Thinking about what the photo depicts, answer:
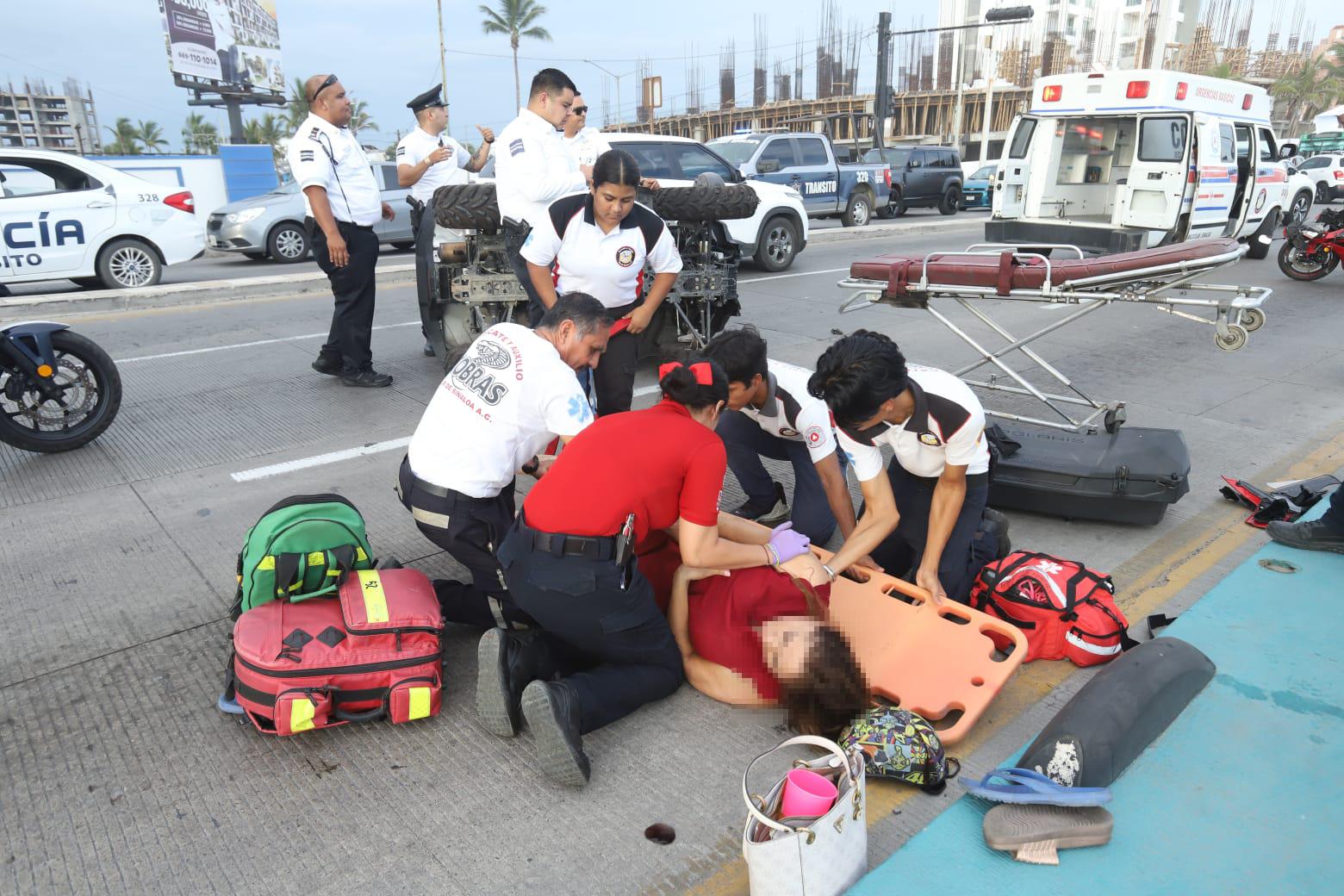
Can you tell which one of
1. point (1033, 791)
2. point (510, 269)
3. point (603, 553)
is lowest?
point (1033, 791)

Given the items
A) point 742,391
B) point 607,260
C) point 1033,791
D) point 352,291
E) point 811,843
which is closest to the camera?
point 811,843

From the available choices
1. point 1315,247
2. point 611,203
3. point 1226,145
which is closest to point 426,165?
point 611,203

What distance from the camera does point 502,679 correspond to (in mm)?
2568

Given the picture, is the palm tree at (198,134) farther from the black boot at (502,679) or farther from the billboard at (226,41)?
the black boot at (502,679)

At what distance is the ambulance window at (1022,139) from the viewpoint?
39.4 ft

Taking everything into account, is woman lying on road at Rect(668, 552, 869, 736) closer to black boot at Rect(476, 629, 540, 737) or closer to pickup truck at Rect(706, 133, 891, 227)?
black boot at Rect(476, 629, 540, 737)

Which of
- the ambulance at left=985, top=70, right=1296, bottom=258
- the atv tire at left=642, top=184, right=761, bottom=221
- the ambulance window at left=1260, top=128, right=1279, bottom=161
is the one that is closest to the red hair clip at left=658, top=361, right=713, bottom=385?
the atv tire at left=642, top=184, right=761, bottom=221

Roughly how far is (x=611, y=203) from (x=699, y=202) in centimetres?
242

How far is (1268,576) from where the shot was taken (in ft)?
11.6

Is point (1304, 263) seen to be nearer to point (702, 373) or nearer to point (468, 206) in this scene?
point (468, 206)

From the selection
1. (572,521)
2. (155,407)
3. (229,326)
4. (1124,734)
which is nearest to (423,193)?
(155,407)

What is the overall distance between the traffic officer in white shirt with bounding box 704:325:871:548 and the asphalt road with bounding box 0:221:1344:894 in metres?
0.41

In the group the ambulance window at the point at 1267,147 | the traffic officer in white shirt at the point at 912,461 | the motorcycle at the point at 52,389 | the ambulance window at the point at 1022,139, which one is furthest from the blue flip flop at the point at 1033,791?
the ambulance window at the point at 1267,147

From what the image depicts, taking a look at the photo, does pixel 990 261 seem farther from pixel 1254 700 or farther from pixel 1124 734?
pixel 1124 734
